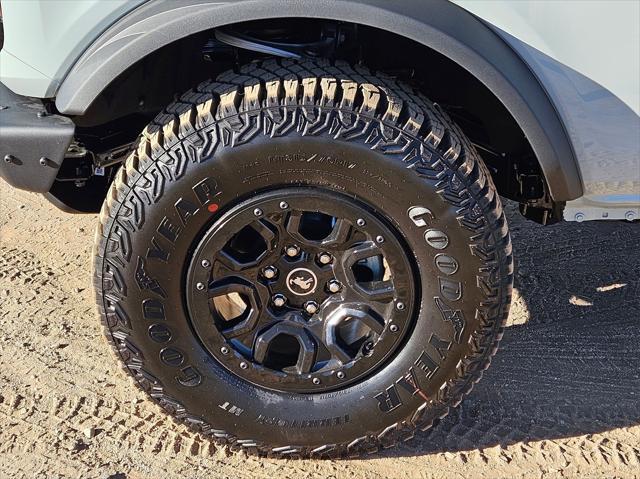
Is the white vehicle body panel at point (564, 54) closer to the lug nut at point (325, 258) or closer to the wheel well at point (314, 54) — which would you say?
the wheel well at point (314, 54)

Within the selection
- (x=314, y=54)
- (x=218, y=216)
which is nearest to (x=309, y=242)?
(x=218, y=216)

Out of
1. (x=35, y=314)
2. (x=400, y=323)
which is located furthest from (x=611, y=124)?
(x=35, y=314)

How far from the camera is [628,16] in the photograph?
2027 millimetres

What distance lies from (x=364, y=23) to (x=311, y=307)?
0.94m

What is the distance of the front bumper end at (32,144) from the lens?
2.18 meters

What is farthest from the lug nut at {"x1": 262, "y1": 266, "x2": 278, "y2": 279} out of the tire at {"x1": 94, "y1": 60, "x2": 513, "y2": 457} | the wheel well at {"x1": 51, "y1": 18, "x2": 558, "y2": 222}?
the wheel well at {"x1": 51, "y1": 18, "x2": 558, "y2": 222}

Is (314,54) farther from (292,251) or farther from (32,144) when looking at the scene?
(32,144)

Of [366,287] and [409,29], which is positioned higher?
[409,29]

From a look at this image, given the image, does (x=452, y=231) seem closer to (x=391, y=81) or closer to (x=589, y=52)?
(x=391, y=81)

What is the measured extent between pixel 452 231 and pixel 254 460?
1112 mm

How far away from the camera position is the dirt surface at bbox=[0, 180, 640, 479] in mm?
2570

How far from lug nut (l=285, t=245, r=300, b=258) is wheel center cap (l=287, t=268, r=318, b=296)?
0.05 metres

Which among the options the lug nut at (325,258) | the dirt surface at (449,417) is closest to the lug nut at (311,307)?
the lug nut at (325,258)

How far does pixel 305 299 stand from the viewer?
2416mm
